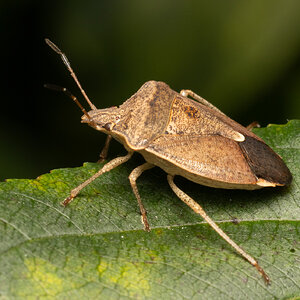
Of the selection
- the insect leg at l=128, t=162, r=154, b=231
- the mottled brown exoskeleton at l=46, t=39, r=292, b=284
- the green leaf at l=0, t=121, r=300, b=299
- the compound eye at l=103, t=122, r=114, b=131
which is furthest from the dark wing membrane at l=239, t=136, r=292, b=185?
the compound eye at l=103, t=122, r=114, b=131

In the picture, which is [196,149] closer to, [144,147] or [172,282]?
[144,147]

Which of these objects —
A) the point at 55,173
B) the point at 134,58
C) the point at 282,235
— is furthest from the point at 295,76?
the point at 55,173

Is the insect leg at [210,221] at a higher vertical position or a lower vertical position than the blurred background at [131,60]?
lower

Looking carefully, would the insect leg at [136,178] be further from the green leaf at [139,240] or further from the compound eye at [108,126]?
the compound eye at [108,126]

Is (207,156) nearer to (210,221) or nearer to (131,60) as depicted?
(210,221)

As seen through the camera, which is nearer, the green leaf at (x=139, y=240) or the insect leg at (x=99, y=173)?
the green leaf at (x=139, y=240)

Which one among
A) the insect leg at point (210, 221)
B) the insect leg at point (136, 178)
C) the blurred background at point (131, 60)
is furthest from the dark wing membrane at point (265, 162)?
the blurred background at point (131, 60)

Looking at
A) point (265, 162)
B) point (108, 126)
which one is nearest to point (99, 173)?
point (108, 126)
